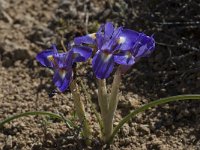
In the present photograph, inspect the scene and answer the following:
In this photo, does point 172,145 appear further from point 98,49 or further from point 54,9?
point 54,9

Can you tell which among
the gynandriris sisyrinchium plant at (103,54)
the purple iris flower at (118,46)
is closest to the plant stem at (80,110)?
the gynandriris sisyrinchium plant at (103,54)

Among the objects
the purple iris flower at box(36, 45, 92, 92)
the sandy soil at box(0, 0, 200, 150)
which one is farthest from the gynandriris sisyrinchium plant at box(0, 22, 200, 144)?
the sandy soil at box(0, 0, 200, 150)

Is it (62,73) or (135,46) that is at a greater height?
(135,46)

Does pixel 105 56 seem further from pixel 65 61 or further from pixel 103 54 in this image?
pixel 65 61

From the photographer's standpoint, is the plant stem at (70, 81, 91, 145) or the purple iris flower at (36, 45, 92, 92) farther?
the plant stem at (70, 81, 91, 145)

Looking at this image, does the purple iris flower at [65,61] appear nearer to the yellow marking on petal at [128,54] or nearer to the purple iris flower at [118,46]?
the purple iris flower at [118,46]

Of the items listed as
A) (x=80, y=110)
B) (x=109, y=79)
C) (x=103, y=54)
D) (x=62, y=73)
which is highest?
(x=103, y=54)

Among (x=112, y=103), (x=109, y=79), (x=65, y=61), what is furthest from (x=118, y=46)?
(x=109, y=79)

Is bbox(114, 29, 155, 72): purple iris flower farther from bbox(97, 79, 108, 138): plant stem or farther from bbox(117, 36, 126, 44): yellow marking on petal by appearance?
bbox(97, 79, 108, 138): plant stem
